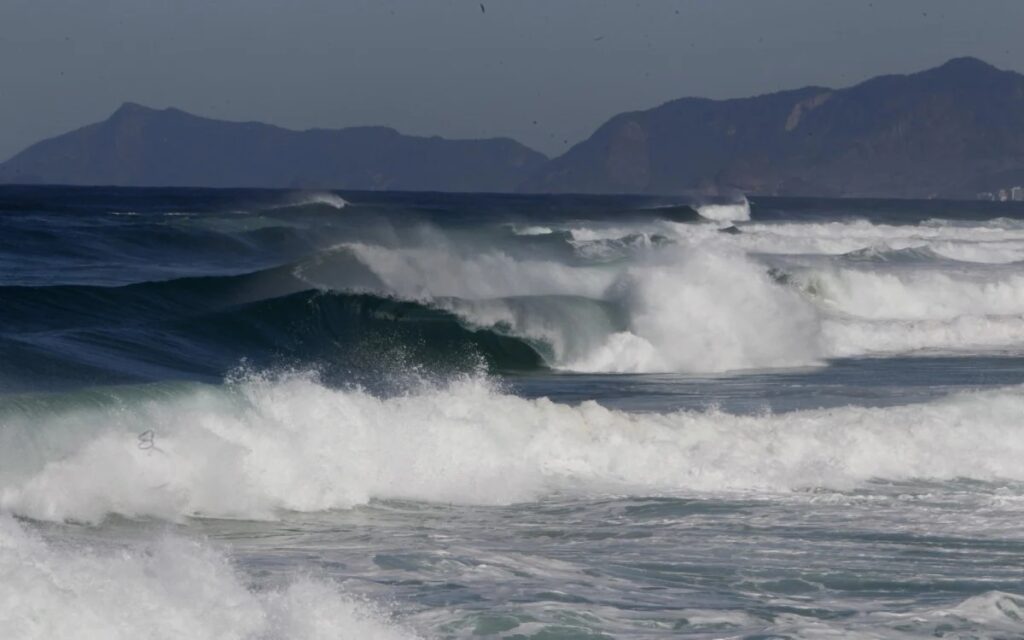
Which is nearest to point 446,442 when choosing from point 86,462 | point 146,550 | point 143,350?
point 86,462

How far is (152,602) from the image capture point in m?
7.12

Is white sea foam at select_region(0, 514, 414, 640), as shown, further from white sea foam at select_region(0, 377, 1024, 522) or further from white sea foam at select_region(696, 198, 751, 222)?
white sea foam at select_region(696, 198, 751, 222)

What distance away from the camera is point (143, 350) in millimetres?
18906

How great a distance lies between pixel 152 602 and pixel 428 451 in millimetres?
6092

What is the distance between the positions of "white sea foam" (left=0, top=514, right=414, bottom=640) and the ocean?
0.06 ft

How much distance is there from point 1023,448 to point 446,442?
5.34 meters

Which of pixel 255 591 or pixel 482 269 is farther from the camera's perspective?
pixel 482 269

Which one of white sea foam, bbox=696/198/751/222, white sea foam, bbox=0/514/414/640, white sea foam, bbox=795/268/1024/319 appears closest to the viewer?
white sea foam, bbox=0/514/414/640

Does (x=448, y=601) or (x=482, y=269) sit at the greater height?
(x=482, y=269)

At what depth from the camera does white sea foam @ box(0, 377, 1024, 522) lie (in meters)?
11.3

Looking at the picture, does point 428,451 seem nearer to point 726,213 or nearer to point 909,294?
point 909,294

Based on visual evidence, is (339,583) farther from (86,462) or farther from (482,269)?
(482,269)

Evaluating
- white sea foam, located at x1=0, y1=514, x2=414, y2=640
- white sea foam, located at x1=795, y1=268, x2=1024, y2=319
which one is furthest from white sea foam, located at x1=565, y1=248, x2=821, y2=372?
white sea foam, located at x1=0, y1=514, x2=414, y2=640

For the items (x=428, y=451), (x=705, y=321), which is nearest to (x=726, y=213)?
(x=705, y=321)
